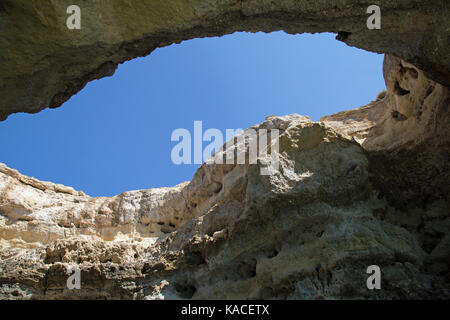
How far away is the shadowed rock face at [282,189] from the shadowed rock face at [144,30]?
1 centimetres

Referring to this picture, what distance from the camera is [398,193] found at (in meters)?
6.02

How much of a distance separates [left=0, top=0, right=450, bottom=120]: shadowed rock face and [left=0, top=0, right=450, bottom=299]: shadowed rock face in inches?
0.6

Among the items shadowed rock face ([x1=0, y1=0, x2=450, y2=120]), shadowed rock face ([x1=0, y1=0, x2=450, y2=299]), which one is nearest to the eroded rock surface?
shadowed rock face ([x1=0, y1=0, x2=450, y2=299])

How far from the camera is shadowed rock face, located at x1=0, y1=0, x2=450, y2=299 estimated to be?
4.76 metres

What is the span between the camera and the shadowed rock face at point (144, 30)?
181 inches
